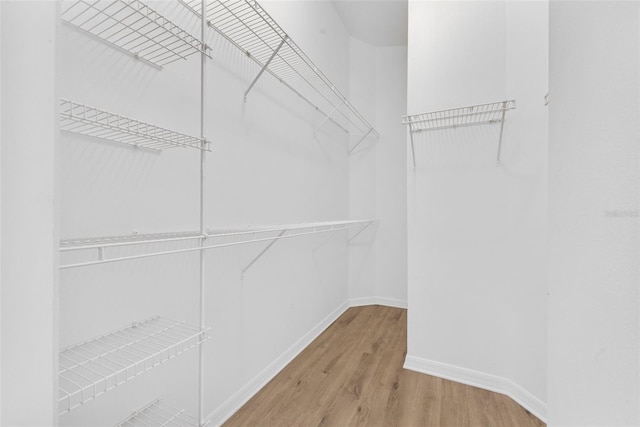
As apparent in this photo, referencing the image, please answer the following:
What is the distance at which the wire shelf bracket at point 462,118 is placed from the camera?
151 centimetres

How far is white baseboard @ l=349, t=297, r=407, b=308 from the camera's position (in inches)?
116

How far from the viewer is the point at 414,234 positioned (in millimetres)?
1823

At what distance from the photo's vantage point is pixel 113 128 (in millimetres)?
750

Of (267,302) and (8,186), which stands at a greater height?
(8,186)

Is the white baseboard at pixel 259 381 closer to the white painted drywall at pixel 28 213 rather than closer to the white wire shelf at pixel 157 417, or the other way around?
the white wire shelf at pixel 157 417

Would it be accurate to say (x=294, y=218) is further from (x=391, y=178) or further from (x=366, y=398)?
(x=391, y=178)

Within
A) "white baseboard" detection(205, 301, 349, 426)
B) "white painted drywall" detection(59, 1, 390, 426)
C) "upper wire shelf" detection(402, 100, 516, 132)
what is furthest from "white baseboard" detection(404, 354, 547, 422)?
"upper wire shelf" detection(402, 100, 516, 132)

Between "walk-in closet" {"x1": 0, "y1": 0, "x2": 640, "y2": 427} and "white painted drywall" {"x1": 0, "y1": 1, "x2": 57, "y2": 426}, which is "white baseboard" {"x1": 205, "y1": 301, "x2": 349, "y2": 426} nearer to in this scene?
"walk-in closet" {"x1": 0, "y1": 0, "x2": 640, "y2": 427}

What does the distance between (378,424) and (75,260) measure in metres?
1.38

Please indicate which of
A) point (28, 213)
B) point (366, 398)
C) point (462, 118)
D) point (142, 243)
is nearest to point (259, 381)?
point (366, 398)

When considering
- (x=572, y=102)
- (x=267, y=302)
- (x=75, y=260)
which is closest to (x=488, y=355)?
(x=267, y=302)

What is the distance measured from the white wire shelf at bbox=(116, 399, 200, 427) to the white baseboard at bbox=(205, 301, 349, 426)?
0.31ft

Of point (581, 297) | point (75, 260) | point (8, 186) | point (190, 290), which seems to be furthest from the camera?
point (190, 290)

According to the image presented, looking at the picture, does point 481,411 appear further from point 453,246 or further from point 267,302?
point 267,302
